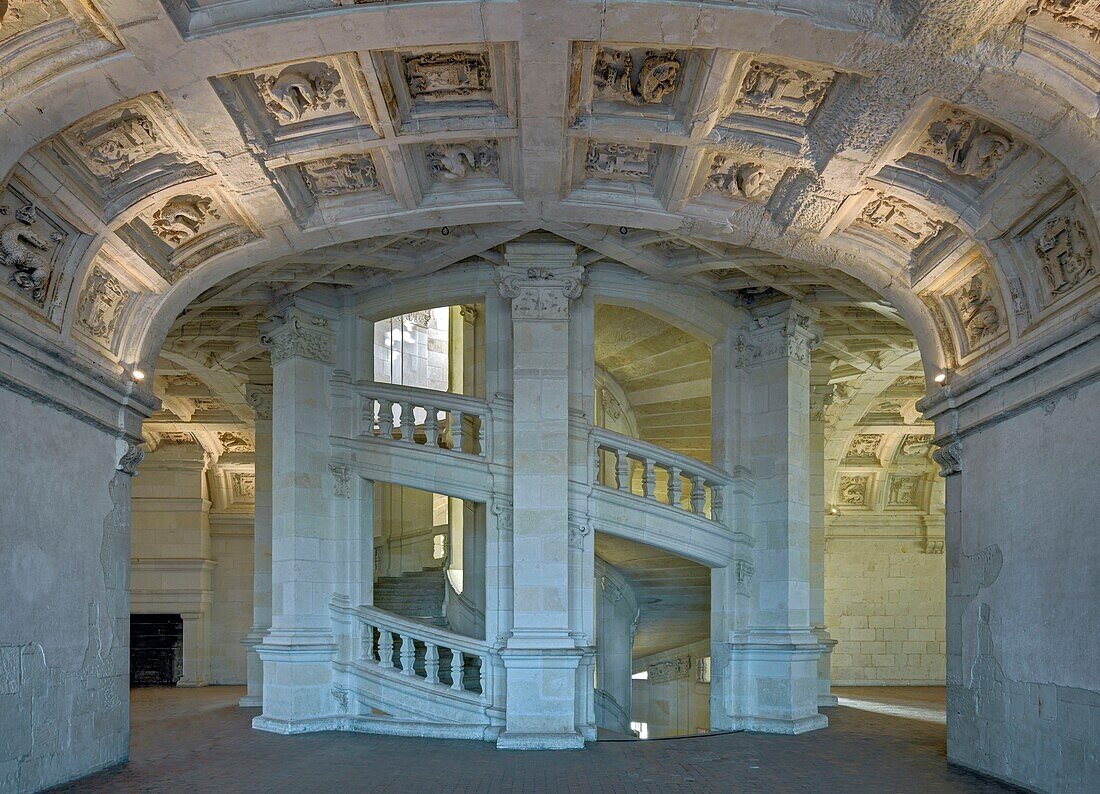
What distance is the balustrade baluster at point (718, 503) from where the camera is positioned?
15.8m

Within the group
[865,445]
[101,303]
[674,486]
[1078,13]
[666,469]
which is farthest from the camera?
[865,445]

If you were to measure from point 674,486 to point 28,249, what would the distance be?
9170 millimetres

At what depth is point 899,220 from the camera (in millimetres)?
11062

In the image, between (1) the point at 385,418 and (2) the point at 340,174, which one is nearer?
(2) the point at 340,174

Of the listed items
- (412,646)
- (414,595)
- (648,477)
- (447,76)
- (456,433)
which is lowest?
(412,646)

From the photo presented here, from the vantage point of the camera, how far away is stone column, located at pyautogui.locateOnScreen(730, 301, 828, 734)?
1502 cm

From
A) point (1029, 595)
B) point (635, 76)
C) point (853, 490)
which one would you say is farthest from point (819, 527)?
point (635, 76)

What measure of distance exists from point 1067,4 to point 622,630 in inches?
526

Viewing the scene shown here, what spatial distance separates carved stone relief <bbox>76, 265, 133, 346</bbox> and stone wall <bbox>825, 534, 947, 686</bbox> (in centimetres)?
1835

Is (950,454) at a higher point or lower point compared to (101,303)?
lower

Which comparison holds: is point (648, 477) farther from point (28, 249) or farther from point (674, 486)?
point (28, 249)

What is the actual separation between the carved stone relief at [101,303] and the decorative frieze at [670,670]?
14732 mm

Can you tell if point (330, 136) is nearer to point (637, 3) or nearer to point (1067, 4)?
point (637, 3)

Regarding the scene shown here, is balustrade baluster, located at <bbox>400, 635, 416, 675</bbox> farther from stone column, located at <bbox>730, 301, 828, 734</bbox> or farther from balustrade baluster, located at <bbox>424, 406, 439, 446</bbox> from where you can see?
stone column, located at <bbox>730, 301, 828, 734</bbox>
